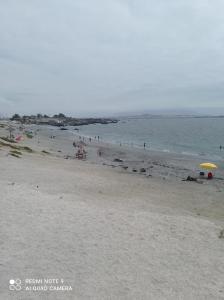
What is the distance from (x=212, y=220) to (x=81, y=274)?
7.97m

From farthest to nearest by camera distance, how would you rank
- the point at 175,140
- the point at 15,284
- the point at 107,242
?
the point at 175,140, the point at 107,242, the point at 15,284

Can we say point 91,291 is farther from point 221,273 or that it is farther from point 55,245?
point 221,273

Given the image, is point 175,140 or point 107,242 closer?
point 107,242

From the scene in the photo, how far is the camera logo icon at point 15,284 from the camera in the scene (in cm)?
715

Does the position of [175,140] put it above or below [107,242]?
above

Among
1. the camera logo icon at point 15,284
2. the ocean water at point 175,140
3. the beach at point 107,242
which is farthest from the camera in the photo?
the ocean water at point 175,140

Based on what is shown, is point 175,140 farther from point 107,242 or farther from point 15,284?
point 15,284

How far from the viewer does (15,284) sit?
731cm

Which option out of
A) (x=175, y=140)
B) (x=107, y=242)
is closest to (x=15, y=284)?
(x=107, y=242)

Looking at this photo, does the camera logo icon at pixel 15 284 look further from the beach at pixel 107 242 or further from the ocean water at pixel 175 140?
the ocean water at pixel 175 140

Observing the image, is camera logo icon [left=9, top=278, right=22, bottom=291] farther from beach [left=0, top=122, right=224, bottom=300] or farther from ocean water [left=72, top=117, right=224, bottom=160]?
ocean water [left=72, top=117, right=224, bottom=160]

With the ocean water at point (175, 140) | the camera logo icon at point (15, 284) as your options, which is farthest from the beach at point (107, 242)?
the ocean water at point (175, 140)

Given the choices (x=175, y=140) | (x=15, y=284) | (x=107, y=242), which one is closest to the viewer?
(x=15, y=284)

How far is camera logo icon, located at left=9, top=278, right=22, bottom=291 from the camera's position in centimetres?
715
